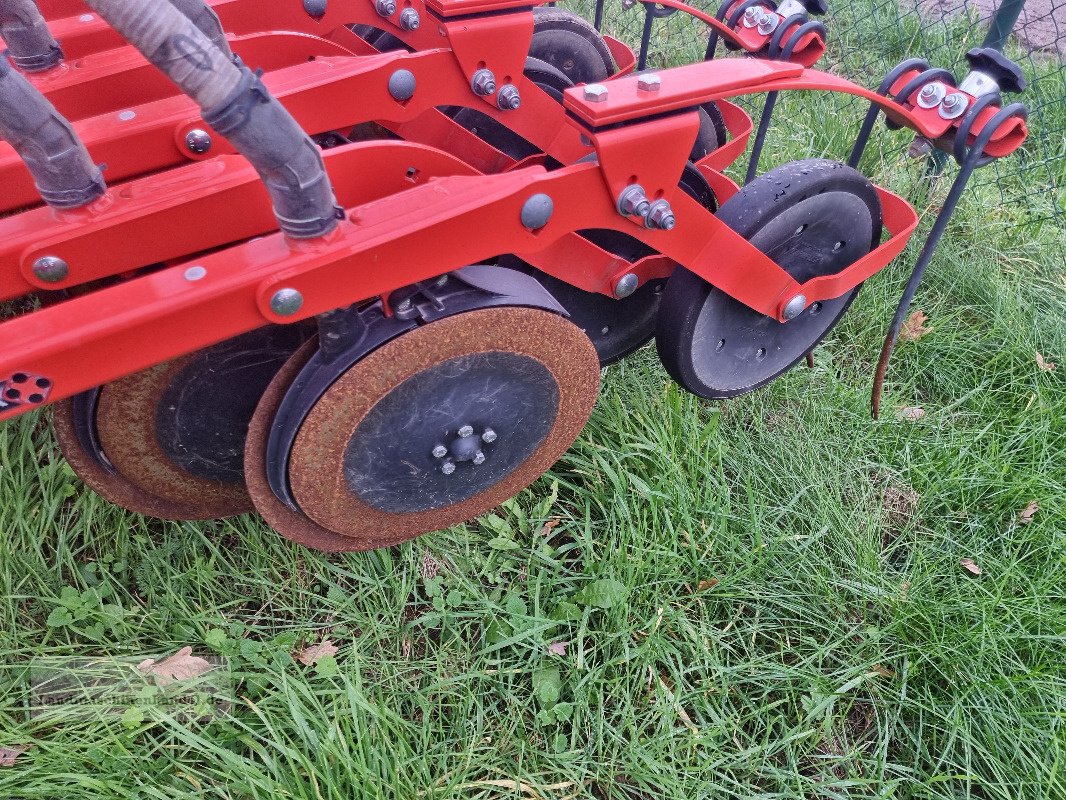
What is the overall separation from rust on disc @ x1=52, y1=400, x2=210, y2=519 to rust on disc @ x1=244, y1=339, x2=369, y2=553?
322 mm

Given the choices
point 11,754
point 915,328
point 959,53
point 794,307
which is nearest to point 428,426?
point 794,307

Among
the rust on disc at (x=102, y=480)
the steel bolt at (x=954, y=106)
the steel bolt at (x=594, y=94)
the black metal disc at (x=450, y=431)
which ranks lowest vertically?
the rust on disc at (x=102, y=480)

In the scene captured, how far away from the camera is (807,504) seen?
84.9 inches

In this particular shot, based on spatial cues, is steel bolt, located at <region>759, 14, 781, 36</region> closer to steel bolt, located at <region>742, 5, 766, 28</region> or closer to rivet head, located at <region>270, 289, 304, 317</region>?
steel bolt, located at <region>742, 5, 766, 28</region>

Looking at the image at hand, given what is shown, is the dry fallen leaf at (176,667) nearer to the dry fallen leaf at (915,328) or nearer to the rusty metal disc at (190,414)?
the rusty metal disc at (190,414)

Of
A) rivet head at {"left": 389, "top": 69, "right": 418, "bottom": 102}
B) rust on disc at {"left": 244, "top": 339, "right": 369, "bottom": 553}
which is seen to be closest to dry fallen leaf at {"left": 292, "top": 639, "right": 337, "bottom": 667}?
rust on disc at {"left": 244, "top": 339, "right": 369, "bottom": 553}

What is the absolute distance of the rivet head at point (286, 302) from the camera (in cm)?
127

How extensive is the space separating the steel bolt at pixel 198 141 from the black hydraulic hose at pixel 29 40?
0.32 m

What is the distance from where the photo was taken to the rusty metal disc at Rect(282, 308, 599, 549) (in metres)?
1.44

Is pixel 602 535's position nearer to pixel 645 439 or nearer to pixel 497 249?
pixel 645 439

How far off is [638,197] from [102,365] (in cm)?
93

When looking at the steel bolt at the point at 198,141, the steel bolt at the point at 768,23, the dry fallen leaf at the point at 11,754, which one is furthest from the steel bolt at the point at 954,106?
the dry fallen leaf at the point at 11,754

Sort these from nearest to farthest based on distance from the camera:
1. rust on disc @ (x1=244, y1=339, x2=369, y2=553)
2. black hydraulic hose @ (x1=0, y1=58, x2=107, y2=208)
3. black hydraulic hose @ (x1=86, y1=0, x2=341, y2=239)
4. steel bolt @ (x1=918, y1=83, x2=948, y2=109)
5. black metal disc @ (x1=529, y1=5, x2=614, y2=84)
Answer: black hydraulic hose @ (x1=86, y1=0, x2=341, y2=239)
black hydraulic hose @ (x1=0, y1=58, x2=107, y2=208)
rust on disc @ (x1=244, y1=339, x2=369, y2=553)
steel bolt @ (x1=918, y1=83, x2=948, y2=109)
black metal disc @ (x1=529, y1=5, x2=614, y2=84)

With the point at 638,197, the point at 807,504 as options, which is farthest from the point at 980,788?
the point at 638,197
